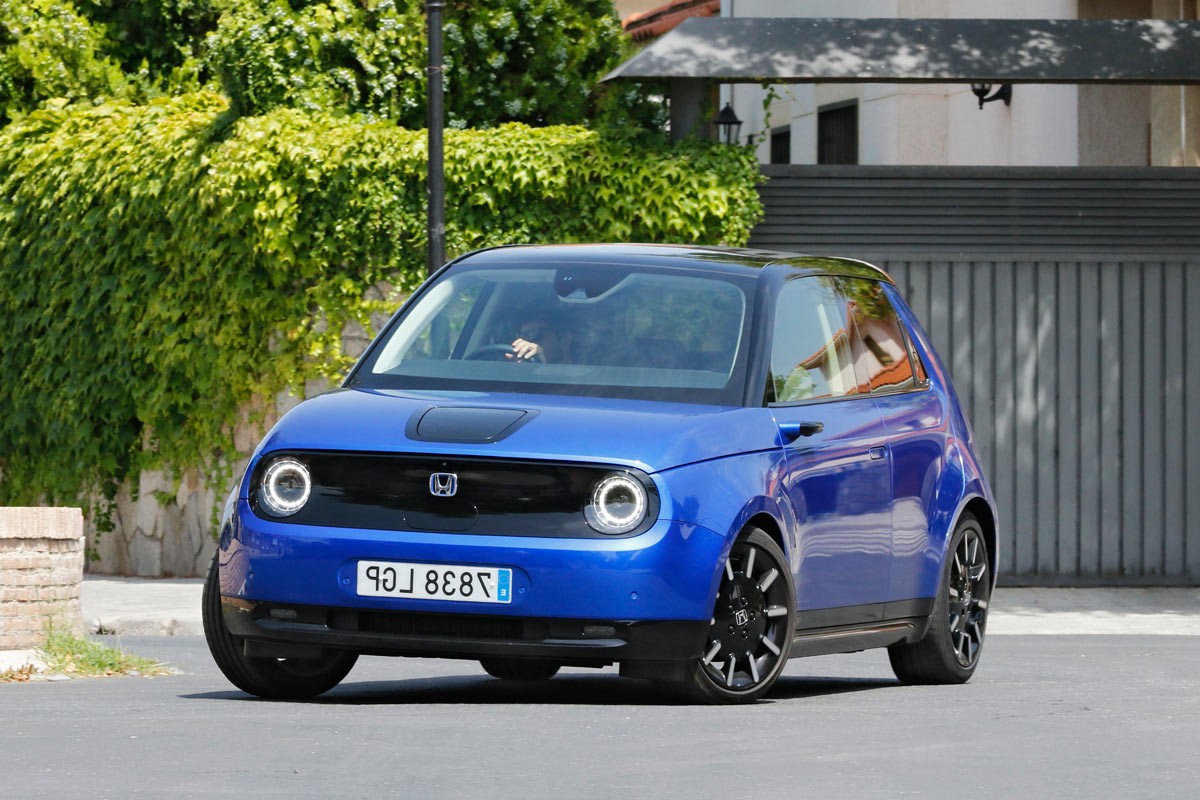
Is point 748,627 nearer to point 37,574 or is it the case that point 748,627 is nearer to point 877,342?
point 877,342

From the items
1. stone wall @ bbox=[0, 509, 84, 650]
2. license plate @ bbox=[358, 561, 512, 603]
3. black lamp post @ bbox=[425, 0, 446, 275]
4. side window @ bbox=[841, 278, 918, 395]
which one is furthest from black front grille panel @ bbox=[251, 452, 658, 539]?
black lamp post @ bbox=[425, 0, 446, 275]

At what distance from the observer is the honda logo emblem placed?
7.69m

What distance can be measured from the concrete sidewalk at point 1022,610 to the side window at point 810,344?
17.6 ft

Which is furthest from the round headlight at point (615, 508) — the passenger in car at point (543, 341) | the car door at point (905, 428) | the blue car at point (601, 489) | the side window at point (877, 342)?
the side window at point (877, 342)

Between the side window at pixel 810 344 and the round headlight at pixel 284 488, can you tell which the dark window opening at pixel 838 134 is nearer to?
the side window at pixel 810 344

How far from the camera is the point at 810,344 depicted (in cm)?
902

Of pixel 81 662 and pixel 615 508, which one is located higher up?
pixel 615 508

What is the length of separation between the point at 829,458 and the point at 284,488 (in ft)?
6.72

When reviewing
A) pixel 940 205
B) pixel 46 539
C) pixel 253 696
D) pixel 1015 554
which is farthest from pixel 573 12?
pixel 253 696

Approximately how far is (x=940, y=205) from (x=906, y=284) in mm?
625

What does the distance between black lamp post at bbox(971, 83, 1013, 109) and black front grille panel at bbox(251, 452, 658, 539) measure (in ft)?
39.0

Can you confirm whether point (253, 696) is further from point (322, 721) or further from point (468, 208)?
point (468, 208)

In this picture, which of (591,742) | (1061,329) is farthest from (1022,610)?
(591,742)

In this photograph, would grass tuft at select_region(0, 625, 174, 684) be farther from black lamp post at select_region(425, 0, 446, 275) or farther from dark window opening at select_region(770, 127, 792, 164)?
dark window opening at select_region(770, 127, 792, 164)
